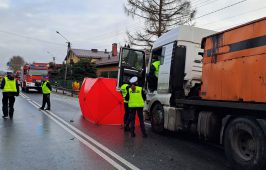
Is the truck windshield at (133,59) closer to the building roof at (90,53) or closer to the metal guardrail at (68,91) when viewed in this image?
the metal guardrail at (68,91)

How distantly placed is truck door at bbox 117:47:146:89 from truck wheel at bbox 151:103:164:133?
4.30 feet

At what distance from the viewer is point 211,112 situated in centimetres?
743

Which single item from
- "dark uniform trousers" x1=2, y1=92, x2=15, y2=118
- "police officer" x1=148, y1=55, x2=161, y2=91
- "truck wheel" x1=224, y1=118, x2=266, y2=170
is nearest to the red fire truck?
"dark uniform trousers" x1=2, y1=92, x2=15, y2=118

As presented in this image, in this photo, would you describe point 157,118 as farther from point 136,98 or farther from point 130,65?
point 130,65

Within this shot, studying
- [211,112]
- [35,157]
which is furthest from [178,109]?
[35,157]

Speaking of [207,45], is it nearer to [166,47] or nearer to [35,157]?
[166,47]

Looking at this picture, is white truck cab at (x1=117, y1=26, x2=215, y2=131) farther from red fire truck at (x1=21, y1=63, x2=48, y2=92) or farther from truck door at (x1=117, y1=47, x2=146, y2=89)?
red fire truck at (x1=21, y1=63, x2=48, y2=92)

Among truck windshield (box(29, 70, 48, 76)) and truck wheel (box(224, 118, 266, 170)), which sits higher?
truck windshield (box(29, 70, 48, 76))

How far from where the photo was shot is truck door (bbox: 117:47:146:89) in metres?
11.2

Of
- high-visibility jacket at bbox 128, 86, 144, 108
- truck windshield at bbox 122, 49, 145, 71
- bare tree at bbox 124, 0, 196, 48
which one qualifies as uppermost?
bare tree at bbox 124, 0, 196, 48

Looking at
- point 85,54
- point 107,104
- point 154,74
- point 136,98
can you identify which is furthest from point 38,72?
point 85,54

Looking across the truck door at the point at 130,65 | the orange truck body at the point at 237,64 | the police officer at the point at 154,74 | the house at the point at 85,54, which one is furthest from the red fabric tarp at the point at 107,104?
the house at the point at 85,54

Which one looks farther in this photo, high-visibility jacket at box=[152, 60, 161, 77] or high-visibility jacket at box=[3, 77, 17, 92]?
high-visibility jacket at box=[3, 77, 17, 92]

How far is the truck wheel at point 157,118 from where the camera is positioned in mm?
9810
